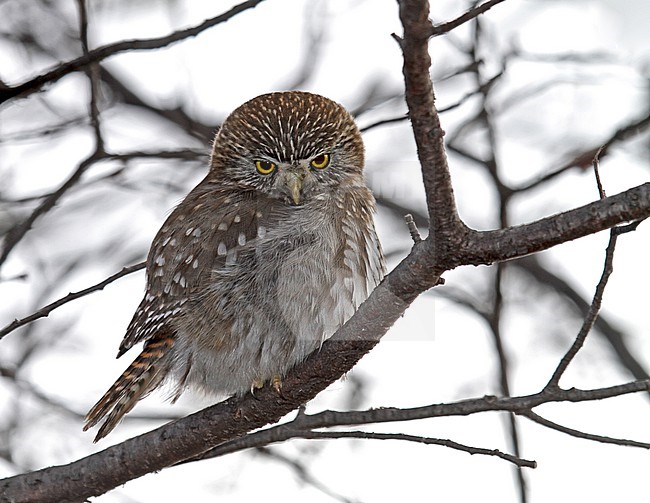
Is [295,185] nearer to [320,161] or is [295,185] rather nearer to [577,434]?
[320,161]

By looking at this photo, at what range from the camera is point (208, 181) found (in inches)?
199

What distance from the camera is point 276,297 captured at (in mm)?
3951

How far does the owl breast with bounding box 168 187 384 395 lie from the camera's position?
391cm

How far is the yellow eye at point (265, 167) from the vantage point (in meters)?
4.67

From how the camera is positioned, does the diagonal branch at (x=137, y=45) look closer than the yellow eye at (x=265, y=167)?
Yes

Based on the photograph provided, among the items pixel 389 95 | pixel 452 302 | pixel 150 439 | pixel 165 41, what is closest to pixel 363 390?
pixel 452 302

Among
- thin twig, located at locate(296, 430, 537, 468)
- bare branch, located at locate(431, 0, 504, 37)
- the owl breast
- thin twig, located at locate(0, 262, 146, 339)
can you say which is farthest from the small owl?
bare branch, located at locate(431, 0, 504, 37)

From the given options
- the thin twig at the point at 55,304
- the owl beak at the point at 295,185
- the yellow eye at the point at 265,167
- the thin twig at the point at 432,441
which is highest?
the yellow eye at the point at 265,167

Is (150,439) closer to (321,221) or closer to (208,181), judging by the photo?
(321,221)

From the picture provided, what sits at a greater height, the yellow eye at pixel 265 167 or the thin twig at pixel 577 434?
the yellow eye at pixel 265 167

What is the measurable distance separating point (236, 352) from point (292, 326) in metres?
0.30

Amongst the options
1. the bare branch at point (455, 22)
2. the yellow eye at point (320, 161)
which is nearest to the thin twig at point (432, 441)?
the bare branch at point (455, 22)

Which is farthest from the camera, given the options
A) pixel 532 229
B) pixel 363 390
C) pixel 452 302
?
pixel 363 390

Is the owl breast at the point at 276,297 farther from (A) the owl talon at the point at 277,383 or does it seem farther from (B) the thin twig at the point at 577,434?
(B) the thin twig at the point at 577,434
